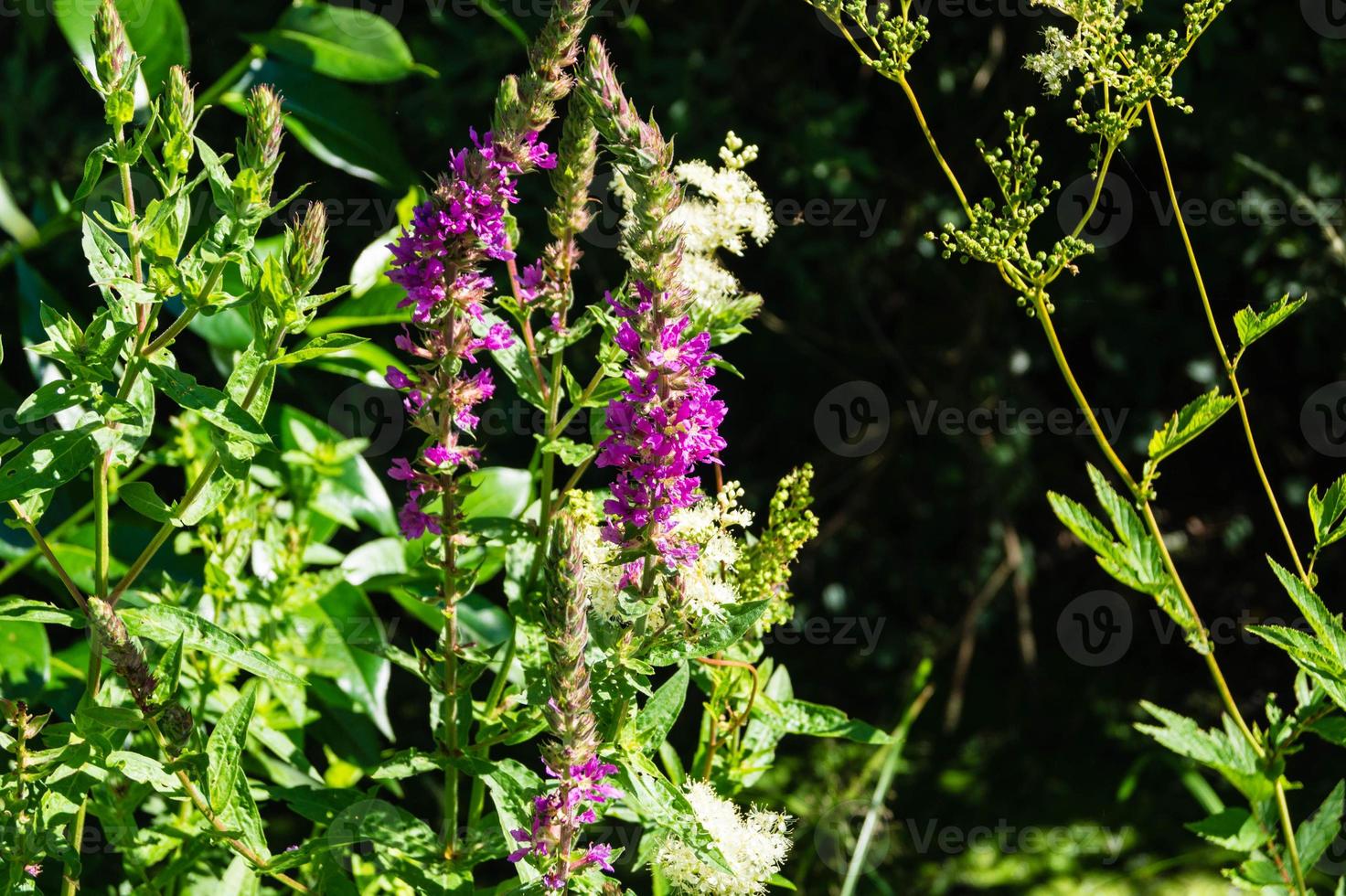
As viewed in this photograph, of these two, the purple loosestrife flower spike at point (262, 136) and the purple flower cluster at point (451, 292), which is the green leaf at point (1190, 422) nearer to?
the purple flower cluster at point (451, 292)

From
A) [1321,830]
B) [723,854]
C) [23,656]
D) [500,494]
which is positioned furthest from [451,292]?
[1321,830]

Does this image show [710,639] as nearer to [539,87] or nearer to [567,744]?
[567,744]

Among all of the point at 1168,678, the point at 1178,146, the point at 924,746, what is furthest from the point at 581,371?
the point at 1168,678

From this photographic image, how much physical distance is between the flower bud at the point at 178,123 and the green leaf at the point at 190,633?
0.38 meters

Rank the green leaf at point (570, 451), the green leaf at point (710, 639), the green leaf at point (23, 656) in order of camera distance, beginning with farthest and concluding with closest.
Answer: the green leaf at point (23, 656)
the green leaf at point (570, 451)
the green leaf at point (710, 639)

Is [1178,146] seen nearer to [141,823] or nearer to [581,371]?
[581,371]

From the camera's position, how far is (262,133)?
99 cm

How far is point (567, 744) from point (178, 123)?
0.58m

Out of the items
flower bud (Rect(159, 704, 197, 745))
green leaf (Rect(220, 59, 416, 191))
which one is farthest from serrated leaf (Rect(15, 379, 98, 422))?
green leaf (Rect(220, 59, 416, 191))

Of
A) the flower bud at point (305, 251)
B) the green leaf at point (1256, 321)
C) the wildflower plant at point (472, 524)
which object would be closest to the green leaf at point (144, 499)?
the wildflower plant at point (472, 524)

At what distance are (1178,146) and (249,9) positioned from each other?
7.09 feet

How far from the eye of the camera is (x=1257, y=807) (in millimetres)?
1304

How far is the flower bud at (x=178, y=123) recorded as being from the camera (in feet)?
3.24

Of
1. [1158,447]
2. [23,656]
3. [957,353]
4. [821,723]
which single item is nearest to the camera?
[1158,447]
